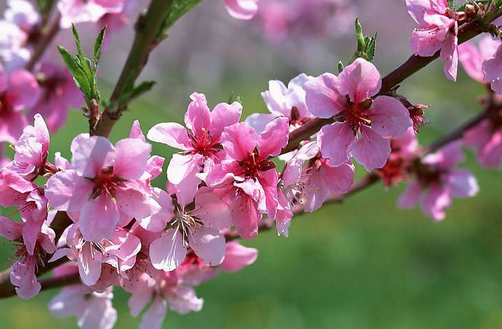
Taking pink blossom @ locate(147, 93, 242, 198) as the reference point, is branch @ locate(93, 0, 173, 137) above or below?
above

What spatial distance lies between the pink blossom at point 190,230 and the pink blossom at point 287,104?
0.16 meters

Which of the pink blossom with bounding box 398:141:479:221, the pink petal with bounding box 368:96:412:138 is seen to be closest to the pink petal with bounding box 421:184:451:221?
the pink blossom with bounding box 398:141:479:221

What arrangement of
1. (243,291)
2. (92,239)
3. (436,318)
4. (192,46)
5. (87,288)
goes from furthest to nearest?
(192,46)
(243,291)
(436,318)
(87,288)
(92,239)

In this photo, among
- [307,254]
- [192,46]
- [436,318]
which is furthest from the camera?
[192,46]

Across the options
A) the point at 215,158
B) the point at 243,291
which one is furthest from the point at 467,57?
the point at 243,291

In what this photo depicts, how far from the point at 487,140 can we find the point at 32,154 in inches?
34.4

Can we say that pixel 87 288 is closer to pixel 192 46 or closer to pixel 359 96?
pixel 359 96

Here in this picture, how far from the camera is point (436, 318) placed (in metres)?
2.99

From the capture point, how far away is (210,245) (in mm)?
784

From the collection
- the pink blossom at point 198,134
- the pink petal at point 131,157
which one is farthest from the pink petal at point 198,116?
the pink petal at point 131,157

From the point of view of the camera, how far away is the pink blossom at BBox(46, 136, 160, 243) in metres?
0.67

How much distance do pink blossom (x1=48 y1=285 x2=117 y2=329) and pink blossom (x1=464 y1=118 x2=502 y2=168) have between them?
0.74 meters

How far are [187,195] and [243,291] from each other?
2629mm

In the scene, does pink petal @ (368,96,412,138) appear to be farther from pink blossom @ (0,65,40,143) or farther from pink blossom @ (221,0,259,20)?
pink blossom @ (0,65,40,143)
